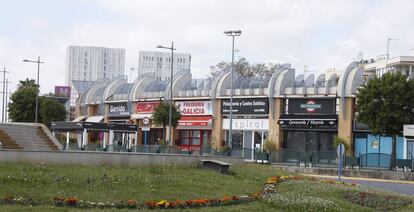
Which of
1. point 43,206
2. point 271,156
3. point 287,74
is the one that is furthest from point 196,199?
point 287,74

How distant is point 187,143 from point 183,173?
1969 inches

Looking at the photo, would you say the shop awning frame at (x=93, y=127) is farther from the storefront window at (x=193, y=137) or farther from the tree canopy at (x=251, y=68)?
the tree canopy at (x=251, y=68)

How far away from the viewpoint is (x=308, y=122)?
58750mm

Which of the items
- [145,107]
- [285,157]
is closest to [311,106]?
[285,157]

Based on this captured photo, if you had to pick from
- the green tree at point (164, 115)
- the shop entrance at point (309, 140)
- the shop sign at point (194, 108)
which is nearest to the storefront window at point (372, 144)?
the shop entrance at point (309, 140)

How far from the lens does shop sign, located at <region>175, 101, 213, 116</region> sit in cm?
6739

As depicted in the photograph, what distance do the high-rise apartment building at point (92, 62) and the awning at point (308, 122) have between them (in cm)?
11026

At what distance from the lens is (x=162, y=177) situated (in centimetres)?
1847

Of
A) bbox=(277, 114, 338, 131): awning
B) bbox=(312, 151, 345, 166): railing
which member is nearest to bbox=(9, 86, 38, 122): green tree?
bbox=(277, 114, 338, 131): awning

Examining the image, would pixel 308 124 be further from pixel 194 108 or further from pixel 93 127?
A: pixel 93 127

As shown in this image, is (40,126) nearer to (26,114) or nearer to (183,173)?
(183,173)

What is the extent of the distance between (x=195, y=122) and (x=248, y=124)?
6.02 m

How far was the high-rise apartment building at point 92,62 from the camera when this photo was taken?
168m

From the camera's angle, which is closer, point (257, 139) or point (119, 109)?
point (257, 139)
